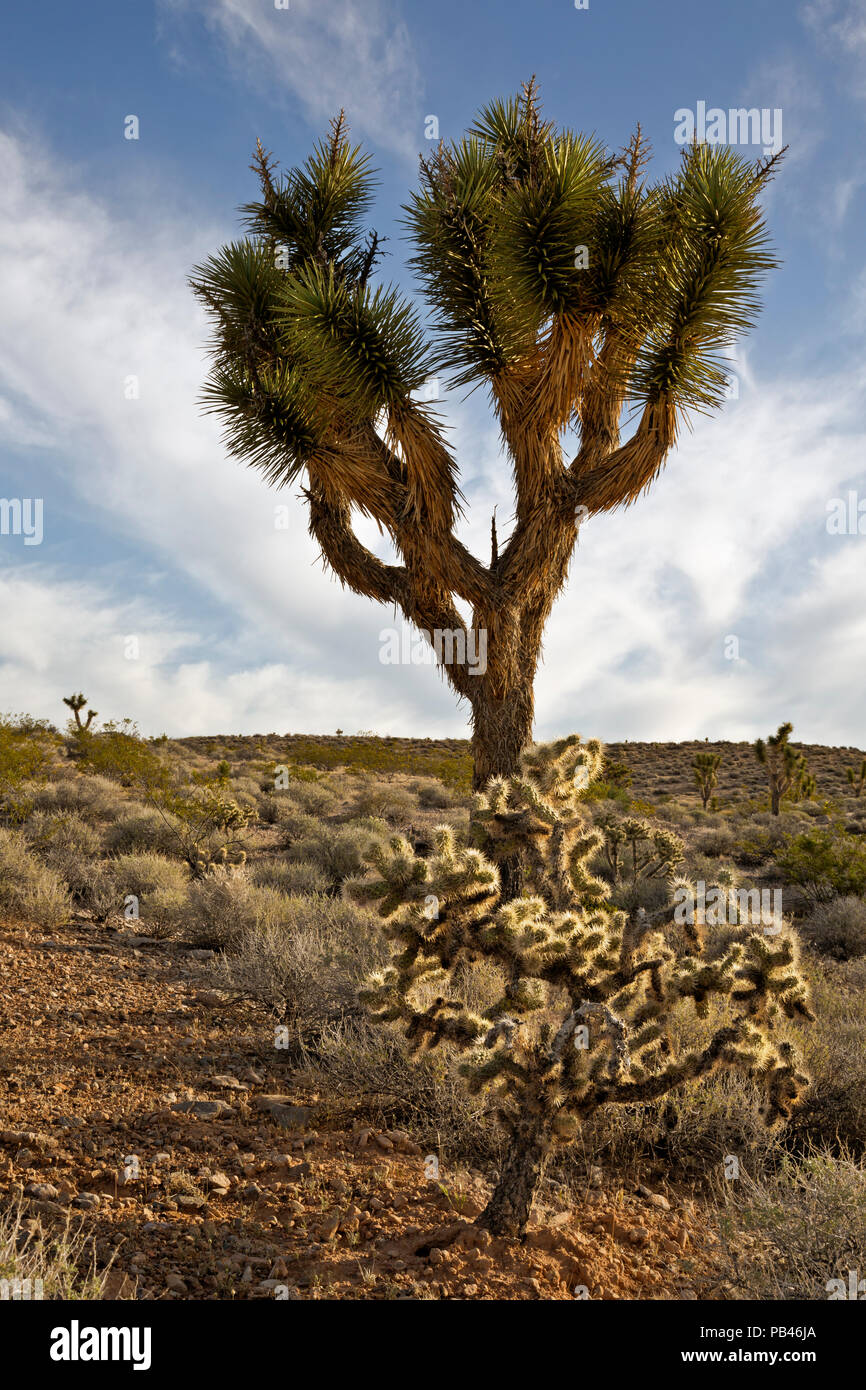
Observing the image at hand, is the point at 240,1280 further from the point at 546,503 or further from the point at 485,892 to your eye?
the point at 546,503

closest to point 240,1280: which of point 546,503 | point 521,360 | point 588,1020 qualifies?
point 588,1020

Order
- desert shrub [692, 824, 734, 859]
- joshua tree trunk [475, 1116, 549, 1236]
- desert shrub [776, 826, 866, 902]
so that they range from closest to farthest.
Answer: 1. joshua tree trunk [475, 1116, 549, 1236]
2. desert shrub [776, 826, 866, 902]
3. desert shrub [692, 824, 734, 859]

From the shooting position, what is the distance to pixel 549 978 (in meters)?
3.41

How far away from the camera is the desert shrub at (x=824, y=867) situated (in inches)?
408

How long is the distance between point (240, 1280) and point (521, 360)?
22.4ft

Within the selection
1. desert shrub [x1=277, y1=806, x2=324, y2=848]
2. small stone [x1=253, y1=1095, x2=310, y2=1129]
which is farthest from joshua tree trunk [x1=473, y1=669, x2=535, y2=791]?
desert shrub [x1=277, y1=806, x2=324, y2=848]

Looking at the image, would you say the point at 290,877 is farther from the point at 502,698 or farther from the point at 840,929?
the point at 840,929

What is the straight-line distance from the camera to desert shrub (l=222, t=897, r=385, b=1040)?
5801mm

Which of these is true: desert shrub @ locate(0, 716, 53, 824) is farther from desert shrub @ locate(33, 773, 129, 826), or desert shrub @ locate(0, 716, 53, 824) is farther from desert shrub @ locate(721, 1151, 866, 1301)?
desert shrub @ locate(721, 1151, 866, 1301)

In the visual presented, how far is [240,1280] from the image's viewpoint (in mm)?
3031

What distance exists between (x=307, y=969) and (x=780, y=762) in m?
18.9

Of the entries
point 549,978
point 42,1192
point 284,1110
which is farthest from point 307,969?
point 549,978

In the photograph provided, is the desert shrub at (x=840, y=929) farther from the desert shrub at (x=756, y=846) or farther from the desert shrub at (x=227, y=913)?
the desert shrub at (x=227, y=913)

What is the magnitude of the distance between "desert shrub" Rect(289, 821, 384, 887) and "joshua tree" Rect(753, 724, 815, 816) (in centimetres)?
1245
